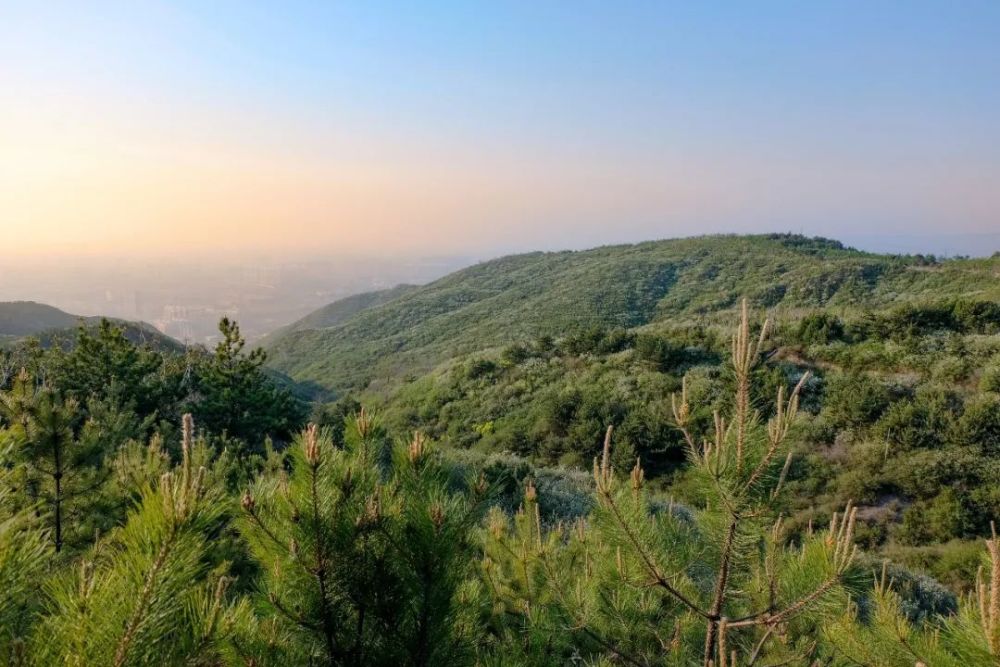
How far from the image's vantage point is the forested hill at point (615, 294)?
32688mm

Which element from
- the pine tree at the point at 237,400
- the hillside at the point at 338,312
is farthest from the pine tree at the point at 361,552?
the hillside at the point at 338,312

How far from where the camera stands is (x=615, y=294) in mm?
45500

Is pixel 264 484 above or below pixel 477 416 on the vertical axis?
above

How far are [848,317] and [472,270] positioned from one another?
211 feet

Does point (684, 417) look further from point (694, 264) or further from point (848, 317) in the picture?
point (694, 264)

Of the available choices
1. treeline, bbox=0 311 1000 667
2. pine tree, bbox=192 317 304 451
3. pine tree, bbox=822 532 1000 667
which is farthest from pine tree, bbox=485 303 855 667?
pine tree, bbox=192 317 304 451

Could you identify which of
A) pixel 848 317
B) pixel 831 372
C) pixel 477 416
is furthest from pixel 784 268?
pixel 477 416

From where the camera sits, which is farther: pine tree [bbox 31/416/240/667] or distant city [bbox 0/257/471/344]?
distant city [bbox 0/257/471/344]

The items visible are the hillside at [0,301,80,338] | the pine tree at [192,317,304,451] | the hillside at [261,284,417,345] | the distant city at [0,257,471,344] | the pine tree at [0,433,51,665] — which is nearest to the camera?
the pine tree at [0,433,51,665]

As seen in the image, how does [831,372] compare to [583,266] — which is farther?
[583,266]

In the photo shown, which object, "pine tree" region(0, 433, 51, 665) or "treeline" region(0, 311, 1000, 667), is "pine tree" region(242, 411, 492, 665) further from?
"pine tree" region(0, 433, 51, 665)

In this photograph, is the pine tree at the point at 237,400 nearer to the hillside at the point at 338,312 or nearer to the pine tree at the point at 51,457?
the pine tree at the point at 51,457

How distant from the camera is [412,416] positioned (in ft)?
69.1

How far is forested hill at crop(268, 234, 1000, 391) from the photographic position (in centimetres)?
3269
